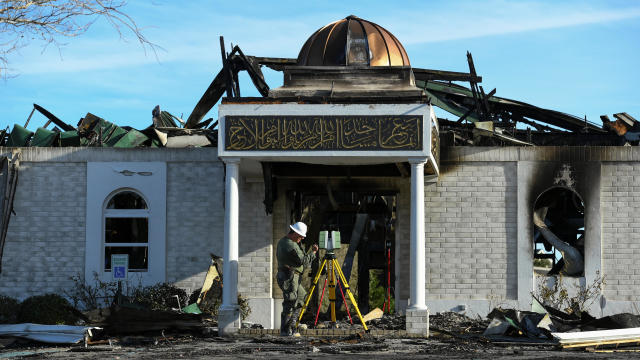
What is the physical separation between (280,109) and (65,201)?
656 centimetres

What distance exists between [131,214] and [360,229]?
665 centimetres

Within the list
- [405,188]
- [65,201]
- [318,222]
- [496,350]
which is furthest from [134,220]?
[496,350]

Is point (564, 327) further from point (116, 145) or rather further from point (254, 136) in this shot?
point (116, 145)

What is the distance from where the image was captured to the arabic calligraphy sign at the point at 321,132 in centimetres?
1830

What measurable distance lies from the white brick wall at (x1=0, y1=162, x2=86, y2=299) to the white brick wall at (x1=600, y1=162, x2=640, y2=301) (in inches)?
482

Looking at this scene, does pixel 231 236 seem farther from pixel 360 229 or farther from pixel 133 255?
pixel 360 229

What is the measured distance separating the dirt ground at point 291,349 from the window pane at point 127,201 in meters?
4.85

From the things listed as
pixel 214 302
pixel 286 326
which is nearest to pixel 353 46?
pixel 286 326

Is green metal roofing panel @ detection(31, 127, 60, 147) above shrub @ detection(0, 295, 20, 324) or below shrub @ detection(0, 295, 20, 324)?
above

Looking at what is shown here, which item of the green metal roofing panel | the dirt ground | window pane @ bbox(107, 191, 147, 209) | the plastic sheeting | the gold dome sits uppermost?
the gold dome

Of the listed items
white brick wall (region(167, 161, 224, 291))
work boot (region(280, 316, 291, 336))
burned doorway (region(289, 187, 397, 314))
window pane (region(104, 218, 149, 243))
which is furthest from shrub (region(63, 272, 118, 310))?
work boot (region(280, 316, 291, 336))

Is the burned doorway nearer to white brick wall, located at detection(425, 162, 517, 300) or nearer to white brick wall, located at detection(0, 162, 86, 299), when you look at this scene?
white brick wall, located at detection(425, 162, 517, 300)

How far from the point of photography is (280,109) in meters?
18.5

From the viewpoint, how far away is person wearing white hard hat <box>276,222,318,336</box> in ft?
58.1
